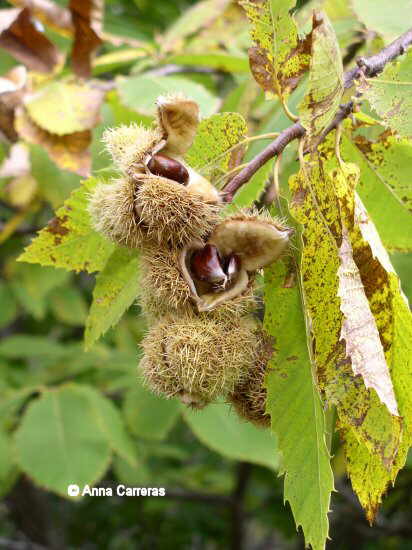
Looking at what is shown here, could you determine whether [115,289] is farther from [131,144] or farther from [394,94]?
[394,94]

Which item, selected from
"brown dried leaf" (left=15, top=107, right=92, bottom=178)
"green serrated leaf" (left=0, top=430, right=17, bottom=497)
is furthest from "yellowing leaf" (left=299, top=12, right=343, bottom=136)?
"green serrated leaf" (left=0, top=430, right=17, bottom=497)

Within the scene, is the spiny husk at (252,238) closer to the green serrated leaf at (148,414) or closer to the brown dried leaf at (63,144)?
the brown dried leaf at (63,144)

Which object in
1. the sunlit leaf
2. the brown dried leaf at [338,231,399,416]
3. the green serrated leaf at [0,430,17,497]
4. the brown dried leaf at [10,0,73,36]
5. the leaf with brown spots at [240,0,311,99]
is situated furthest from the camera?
the green serrated leaf at [0,430,17,497]

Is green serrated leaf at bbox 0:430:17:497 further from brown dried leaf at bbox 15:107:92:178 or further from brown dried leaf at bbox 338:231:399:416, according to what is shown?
brown dried leaf at bbox 338:231:399:416

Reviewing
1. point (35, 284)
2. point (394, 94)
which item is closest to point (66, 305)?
point (35, 284)

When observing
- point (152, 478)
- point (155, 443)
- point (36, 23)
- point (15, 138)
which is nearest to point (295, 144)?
point (15, 138)

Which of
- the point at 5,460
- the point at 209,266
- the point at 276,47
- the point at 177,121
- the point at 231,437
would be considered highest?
the point at 276,47
